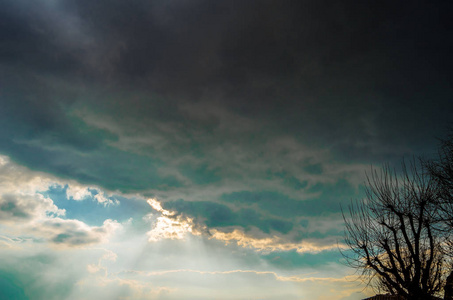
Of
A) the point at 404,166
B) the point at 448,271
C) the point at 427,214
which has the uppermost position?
the point at 404,166

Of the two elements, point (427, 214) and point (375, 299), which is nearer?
point (427, 214)

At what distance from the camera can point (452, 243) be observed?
14.8 metres

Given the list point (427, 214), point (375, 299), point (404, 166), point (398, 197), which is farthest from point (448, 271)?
point (375, 299)

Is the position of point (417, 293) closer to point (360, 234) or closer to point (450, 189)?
point (360, 234)

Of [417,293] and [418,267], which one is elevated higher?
[418,267]

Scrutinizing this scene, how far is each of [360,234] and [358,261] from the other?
5.12 ft

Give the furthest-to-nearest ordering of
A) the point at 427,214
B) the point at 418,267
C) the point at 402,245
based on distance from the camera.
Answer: the point at 402,245 → the point at 427,214 → the point at 418,267

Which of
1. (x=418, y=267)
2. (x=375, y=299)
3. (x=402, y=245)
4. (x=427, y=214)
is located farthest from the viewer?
(x=375, y=299)

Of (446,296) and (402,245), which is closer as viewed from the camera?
(446,296)

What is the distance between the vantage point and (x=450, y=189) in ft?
48.6

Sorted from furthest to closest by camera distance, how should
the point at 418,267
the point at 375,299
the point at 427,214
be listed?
1. the point at 375,299
2. the point at 427,214
3. the point at 418,267

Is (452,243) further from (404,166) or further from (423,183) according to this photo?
(404,166)

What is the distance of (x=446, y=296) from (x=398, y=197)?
16.6 ft

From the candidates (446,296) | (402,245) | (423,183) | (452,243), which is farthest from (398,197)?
(446,296)
